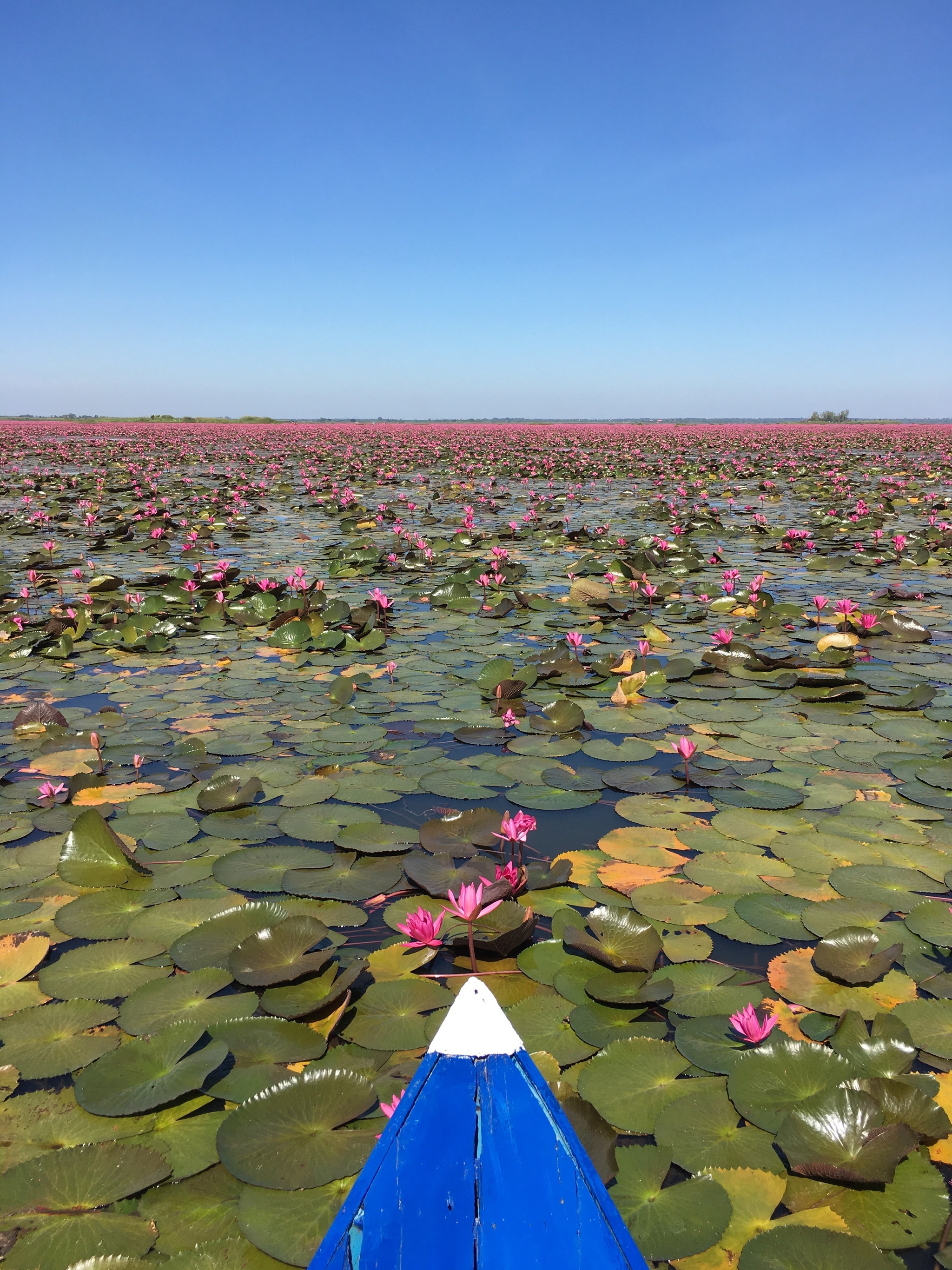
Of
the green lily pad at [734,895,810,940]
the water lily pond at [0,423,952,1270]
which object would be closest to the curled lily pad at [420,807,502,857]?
the water lily pond at [0,423,952,1270]

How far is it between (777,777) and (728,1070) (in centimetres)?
158

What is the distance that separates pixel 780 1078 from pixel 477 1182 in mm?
865

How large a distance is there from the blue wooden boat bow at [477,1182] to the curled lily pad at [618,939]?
2.92 ft

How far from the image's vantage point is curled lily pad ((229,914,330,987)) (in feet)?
5.98

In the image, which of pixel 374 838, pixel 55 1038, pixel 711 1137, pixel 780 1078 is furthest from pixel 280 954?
pixel 780 1078

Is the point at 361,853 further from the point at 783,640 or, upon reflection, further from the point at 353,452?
the point at 353,452

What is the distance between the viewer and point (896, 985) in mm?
1782

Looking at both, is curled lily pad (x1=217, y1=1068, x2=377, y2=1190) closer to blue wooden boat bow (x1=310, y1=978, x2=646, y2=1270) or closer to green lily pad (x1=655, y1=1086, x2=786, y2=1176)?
blue wooden boat bow (x1=310, y1=978, x2=646, y2=1270)

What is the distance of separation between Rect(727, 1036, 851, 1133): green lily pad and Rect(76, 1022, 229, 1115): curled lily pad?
107 cm

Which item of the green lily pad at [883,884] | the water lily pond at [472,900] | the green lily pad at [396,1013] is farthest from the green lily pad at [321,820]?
the green lily pad at [883,884]

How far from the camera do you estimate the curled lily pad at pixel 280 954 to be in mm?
1823

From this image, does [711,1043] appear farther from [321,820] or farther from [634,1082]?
[321,820]

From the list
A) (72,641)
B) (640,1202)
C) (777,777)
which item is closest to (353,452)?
(72,641)

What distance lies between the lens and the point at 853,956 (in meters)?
1.81
